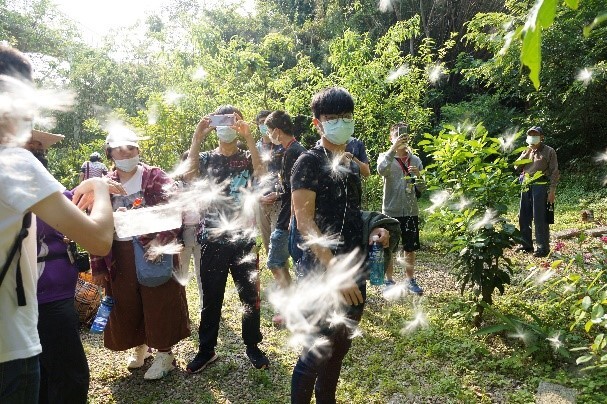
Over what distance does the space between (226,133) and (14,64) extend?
2.20 m

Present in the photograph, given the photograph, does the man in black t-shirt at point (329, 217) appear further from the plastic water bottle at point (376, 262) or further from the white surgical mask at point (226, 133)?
the white surgical mask at point (226, 133)

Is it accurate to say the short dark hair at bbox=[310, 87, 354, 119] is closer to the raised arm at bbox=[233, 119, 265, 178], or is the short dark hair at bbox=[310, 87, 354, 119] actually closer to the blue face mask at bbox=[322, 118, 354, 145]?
the blue face mask at bbox=[322, 118, 354, 145]

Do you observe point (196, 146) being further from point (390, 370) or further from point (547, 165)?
point (547, 165)

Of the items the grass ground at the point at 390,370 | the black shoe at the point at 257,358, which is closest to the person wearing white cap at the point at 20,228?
the grass ground at the point at 390,370

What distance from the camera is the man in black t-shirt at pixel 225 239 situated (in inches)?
153

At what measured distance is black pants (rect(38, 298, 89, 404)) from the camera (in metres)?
2.54

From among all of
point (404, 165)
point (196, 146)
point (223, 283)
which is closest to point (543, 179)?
point (404, 165)

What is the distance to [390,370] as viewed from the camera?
402cm

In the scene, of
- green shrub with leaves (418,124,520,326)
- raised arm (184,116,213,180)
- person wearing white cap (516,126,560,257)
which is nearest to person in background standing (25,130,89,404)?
raised arm (184,116,213,180)

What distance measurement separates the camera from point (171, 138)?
8602 millimetres

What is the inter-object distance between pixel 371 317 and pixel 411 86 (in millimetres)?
5307

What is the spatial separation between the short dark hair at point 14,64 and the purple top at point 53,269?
3.41ft

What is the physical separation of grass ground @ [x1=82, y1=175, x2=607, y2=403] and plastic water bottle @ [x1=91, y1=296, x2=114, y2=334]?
0.73 metres

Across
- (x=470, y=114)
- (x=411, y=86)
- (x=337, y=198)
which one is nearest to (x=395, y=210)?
(x=337, y=198)
